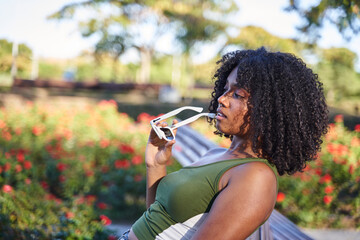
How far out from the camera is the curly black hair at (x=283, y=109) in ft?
4.16

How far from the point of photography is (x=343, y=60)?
15.5 m

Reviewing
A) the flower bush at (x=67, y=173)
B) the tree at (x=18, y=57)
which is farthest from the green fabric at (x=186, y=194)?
the tree at (x=18, y=57)

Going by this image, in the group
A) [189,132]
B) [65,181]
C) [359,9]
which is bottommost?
[65,181]

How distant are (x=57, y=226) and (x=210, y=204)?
4.09ft

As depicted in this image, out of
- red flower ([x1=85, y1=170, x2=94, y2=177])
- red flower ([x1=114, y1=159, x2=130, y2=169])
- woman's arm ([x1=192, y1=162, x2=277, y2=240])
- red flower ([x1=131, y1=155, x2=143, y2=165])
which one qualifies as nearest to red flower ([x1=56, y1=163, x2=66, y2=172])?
red flower ([x1=85, y1=170, x2=94, y2=177])

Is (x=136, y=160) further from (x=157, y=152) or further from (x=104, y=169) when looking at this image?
(x=157, y=152)

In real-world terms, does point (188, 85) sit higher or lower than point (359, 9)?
lower

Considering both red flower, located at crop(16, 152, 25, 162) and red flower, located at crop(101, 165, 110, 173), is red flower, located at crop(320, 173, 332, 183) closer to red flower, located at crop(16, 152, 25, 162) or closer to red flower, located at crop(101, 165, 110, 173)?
red flower, located at crop(101, 165, 110, 173)

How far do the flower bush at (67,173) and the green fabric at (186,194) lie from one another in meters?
0.79

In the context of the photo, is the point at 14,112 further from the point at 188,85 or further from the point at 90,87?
the point at 188,85

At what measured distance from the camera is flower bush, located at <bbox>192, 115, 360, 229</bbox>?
4.02m

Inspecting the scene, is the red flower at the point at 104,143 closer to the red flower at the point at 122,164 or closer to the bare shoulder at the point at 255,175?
the red flower at the point at 122,164

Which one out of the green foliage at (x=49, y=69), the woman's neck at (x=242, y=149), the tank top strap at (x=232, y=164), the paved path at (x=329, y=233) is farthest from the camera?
the green foliage at (x=49, y=69)

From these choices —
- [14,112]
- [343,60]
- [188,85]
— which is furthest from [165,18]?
[14,112]
